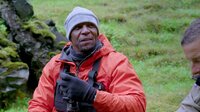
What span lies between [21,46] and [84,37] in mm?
4975

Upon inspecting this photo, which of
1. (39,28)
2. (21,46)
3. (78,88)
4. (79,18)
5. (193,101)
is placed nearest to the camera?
(193,101)

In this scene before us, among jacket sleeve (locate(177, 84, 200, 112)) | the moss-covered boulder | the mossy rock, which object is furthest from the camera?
the mossy rock

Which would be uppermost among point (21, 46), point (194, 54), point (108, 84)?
point (194, 54)

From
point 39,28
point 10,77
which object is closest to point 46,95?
point 10,77

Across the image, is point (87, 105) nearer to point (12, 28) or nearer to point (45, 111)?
point (45, 111)

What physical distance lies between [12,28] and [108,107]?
579 cm

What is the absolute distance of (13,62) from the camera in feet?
26.6

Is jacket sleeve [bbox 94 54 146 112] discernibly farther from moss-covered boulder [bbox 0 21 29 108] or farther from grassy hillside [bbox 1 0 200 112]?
moss-covered boulder [bbox 0 21 29 108]

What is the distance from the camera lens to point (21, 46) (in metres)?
8.85

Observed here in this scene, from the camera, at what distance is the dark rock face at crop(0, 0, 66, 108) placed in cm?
786

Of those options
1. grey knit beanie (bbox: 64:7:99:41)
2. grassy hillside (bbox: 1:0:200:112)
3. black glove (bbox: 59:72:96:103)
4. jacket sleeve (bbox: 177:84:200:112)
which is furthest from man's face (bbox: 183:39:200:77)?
grassy hillside (bbox: 1:0:200:112)

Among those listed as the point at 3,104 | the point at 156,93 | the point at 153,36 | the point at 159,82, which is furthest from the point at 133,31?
the point at 3,104

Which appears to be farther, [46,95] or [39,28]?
[39,28]

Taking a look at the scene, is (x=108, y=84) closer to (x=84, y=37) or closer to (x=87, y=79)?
(x=87, y=79)
